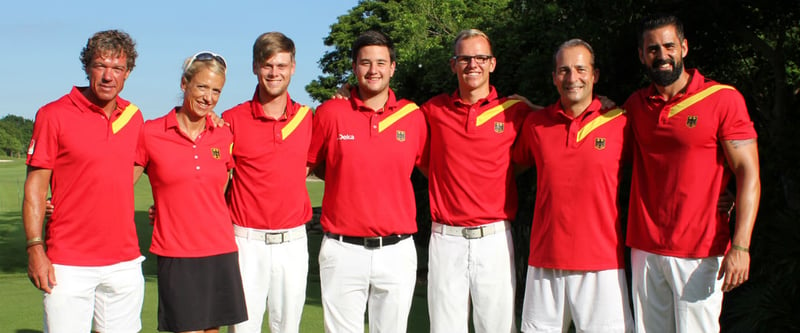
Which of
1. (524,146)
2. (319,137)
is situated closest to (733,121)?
(524,146)

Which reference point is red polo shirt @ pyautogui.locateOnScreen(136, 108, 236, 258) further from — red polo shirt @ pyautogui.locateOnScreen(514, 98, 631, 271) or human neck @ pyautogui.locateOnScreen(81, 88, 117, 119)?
red polo shirt @ pyautogui.locateOnScreen(514, 98, 631, 271)

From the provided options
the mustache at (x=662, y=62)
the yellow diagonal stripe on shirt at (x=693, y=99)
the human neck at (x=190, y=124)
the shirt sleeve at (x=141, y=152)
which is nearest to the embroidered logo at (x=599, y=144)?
the yellow diagonal stripe on shirt at (x=693, y=99)

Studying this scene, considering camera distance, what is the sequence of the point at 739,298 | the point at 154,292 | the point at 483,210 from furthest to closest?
1. the point at 154,292
2. the point at 739,298
3. the point at 483,210

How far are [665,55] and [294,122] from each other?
7.85ft

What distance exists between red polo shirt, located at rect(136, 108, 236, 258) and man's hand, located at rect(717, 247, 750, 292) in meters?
2.97

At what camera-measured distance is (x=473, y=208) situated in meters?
5.21

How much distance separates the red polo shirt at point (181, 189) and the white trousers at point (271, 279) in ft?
0.95

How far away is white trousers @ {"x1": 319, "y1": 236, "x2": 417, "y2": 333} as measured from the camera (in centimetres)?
515

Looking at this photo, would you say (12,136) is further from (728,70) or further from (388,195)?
(388,195)

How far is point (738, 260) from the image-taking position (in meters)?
4.46

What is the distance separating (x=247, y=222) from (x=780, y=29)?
7.18 meters

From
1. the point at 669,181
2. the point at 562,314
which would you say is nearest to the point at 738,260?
the point at 669,181

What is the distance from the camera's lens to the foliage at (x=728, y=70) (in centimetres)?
658

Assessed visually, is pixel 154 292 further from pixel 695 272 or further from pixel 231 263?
pixel 695 272
